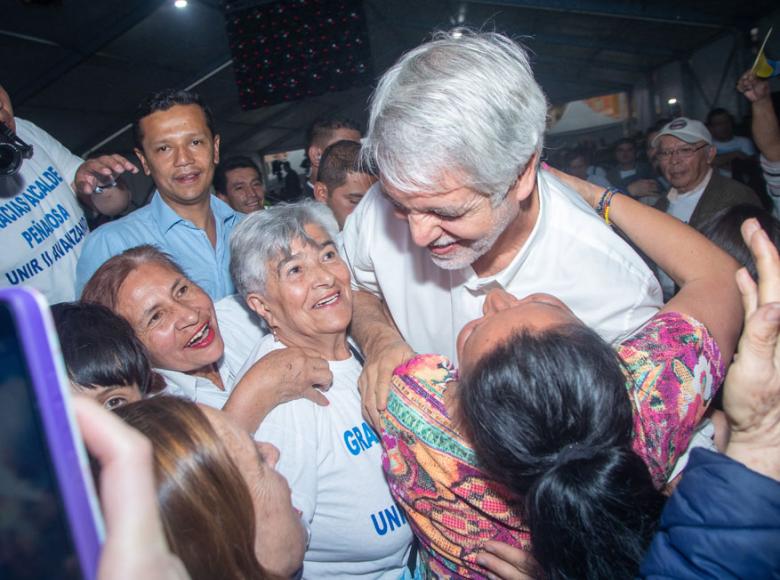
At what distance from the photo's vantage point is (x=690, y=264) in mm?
1478

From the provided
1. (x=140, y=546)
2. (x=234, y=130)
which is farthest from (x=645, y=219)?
(x=234, y=130)

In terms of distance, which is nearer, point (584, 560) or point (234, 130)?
point (584, 560)

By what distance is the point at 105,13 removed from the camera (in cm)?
615

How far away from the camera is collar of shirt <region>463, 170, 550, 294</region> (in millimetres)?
1587

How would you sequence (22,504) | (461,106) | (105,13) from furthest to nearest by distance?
1. (105,13)
2. (461,106)
3. (22,504)

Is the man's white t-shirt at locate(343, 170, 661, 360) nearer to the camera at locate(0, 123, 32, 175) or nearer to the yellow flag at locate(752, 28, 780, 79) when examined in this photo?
the camera at locate(0, 123, 32, 175)

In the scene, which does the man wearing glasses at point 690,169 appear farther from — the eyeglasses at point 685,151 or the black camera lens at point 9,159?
the black camera lens at point 9,159

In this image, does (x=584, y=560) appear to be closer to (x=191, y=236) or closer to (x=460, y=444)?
(x=460, y=444)

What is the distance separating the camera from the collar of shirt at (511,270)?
62.5 inches

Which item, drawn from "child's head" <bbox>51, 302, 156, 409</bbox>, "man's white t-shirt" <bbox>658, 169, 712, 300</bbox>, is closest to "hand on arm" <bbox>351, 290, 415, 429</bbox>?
"child's head" <bbox>51, 302, 156, 409</bbox>

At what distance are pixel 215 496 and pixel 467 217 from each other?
0.86 m

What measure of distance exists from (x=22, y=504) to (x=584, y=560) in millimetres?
784

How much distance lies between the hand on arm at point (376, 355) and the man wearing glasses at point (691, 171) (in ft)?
8.16

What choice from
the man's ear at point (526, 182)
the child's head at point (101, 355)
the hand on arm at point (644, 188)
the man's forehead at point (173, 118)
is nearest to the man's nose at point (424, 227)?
the man's ear at point (526, 182)
